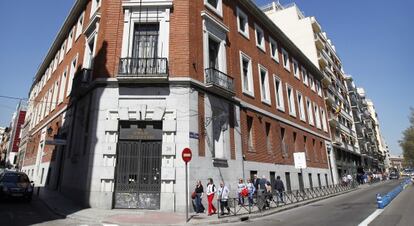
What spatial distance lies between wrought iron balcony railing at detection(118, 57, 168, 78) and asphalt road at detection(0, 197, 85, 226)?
277 inches

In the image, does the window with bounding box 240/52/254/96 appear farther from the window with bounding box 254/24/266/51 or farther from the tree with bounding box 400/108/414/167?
the tree with bounding box 400/108/414/167

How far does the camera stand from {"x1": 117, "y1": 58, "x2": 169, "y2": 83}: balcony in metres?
14.2

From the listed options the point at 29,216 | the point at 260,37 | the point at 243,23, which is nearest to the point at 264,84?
the point at 260,37

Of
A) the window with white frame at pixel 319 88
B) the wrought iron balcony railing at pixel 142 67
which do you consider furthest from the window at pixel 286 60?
the wrought iron balcony railing at pixel 142 67

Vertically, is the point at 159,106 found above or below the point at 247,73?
below

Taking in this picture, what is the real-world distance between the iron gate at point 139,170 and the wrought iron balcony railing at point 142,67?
2615mm

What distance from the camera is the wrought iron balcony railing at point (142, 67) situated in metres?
14.3

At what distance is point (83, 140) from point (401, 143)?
63.6 metres

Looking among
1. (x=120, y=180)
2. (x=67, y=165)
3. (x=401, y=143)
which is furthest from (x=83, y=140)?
(x=401, y=143)

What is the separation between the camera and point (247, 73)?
20906 mm

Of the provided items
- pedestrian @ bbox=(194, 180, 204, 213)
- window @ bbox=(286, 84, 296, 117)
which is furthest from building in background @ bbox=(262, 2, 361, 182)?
pedestrian @ bbox=(194, 180, 204, 213)

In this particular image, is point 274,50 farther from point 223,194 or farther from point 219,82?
point 223,194

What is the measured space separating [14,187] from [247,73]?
15.9 meters

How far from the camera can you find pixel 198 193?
1303cm
